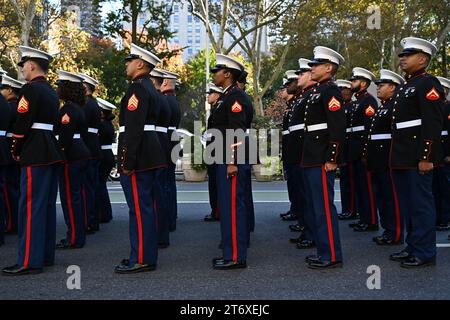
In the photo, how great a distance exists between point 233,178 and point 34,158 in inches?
70.3

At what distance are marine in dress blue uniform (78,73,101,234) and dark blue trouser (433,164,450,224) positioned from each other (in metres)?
4.40

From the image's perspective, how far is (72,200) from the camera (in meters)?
6.37

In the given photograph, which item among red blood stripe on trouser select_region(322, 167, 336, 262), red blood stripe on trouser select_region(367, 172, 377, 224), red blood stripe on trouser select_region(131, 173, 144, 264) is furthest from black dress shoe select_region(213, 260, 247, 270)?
red blood stripe on trouser select_region(367, 172, 377, 224)

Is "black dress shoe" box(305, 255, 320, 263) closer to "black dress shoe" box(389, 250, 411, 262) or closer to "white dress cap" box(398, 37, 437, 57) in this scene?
"black dress shoe" box(389, 250, 411, 262)

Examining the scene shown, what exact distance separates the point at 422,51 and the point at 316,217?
1.82 metres

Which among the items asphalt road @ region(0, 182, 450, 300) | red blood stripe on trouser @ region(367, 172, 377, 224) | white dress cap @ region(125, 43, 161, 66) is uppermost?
white dress cap @ region(125, 43, 161, 66)

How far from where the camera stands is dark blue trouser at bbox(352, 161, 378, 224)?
7.50 meters

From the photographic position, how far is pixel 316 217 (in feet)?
17.6

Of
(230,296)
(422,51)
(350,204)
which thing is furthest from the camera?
(350,204)

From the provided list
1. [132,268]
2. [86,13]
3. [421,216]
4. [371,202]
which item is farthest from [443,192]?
[86,13]

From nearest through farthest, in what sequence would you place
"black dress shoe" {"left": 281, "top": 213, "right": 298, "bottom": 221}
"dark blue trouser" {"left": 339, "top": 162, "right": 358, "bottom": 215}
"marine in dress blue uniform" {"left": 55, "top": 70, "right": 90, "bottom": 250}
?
"marine in dress blue uniform" {"left": 55, "top": 70, "right": 90, "bottom": 250}, "black dress shoe" {"left": 281, "top": 213, "right": 298, "bottom": 221}, "dark blue trouser" {"left": 339, "top": 162, "right": 358, "bottom": 215}

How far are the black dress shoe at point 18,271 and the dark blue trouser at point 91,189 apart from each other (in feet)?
6.72

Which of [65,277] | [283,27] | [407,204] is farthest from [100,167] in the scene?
[283,27]
